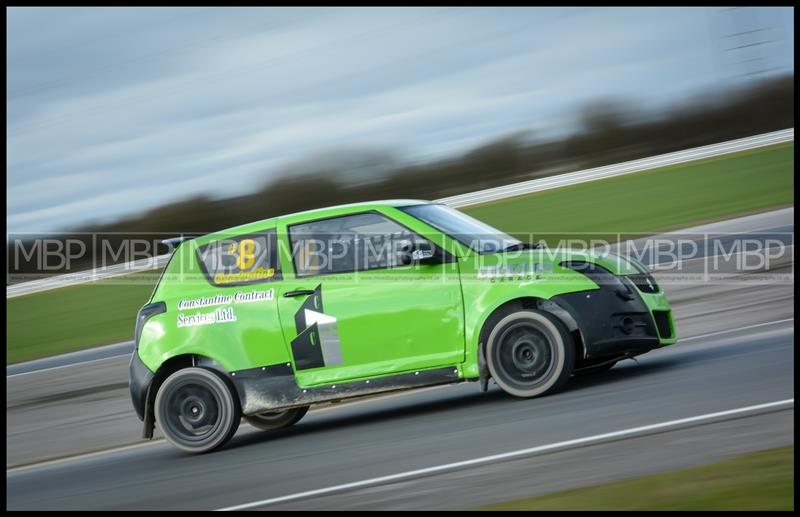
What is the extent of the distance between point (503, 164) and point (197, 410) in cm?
1742

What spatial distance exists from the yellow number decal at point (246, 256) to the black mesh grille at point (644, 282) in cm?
307

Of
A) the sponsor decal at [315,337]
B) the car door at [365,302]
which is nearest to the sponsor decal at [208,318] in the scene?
the car door at [365,302]

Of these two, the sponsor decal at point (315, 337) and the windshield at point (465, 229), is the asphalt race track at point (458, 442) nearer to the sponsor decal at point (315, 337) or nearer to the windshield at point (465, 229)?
the sponsor decal at point (315, 337)

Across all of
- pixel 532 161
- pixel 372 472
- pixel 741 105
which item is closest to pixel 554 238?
pixel 532 161

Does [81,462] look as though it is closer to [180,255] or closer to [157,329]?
[157,329]

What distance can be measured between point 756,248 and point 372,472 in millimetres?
9485

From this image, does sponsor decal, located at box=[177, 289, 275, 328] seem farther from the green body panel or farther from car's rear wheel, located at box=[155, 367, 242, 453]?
car's rear wheel, located at box=[155, 367, 242, 453]

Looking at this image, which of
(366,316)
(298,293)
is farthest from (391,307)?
(298,293)

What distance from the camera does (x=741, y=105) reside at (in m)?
24.6

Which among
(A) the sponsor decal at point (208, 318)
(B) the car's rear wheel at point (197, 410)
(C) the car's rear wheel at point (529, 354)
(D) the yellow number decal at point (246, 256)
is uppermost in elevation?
(D) the yellow number decal at point (246, 256)

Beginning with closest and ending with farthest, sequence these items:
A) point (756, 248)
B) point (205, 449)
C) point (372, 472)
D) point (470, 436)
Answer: point (372, 472), point (470, 436), point (205, 449), point (756, 248)

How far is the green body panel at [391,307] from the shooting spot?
7.44m

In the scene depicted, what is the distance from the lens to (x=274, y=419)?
28.7ft

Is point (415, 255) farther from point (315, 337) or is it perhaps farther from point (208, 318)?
point (208, 318)
